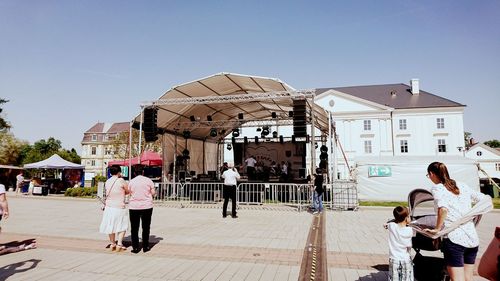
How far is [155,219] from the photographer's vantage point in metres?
10.1

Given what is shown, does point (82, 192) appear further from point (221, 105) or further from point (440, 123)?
point (440, 123)

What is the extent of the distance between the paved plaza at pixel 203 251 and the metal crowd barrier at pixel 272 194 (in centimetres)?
249

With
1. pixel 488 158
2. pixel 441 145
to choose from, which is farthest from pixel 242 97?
pixel 488 158

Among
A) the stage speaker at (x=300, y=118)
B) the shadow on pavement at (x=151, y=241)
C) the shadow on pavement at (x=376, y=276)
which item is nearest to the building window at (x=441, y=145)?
the stage speaker at (x=300, y=118)

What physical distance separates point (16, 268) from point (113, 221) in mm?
1593

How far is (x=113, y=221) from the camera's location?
5.94 metres

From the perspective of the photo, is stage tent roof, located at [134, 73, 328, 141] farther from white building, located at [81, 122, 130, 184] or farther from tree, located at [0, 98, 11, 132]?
white building, located at [81, 122, 130, 184]

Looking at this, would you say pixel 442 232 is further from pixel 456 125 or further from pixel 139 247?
pixel 456 125

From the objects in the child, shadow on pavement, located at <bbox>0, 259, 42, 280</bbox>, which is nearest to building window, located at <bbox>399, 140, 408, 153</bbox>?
the child

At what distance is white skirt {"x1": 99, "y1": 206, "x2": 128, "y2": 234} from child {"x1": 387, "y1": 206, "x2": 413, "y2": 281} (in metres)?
4.88

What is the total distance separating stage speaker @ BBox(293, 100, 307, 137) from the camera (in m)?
11.7

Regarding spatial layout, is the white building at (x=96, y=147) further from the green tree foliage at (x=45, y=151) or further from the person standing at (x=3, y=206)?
the person standing at (x=3, y=206)

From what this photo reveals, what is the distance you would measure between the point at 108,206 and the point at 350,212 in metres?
9.14

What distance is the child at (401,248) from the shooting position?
3443mm
